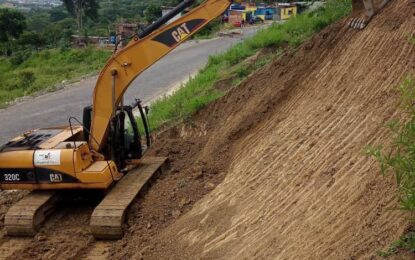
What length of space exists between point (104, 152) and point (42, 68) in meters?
26.7

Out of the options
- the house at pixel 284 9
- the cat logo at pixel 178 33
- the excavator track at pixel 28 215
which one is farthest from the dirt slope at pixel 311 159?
the house at pixel 284 9

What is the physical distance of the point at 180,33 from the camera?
8.54 metres

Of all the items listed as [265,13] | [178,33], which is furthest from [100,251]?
[265,13]

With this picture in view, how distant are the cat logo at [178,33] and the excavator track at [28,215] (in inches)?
116

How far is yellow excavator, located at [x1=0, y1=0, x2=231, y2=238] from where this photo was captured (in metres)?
8.02

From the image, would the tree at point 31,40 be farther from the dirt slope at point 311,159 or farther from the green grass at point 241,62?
the dirt slope at point 311,159

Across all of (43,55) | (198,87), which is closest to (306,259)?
(198,87)

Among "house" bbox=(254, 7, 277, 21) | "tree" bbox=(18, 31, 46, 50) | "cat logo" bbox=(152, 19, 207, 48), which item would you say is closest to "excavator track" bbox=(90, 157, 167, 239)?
"cat logo" bbox=(152, 19, 207, 48)

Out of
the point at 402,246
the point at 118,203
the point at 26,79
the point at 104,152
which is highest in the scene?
the point at 402,246

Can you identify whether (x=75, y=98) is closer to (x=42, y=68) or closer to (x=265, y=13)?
(x=42, y=68)

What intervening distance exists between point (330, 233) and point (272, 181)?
6.65 feet

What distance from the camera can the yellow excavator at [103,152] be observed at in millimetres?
Result: 8016

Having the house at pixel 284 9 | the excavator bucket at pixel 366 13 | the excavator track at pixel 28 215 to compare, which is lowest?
the house at pixel 284 9

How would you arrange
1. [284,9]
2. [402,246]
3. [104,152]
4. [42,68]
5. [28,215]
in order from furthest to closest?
[284,9], [42,68], [104,152], [28,215], [402,246]
